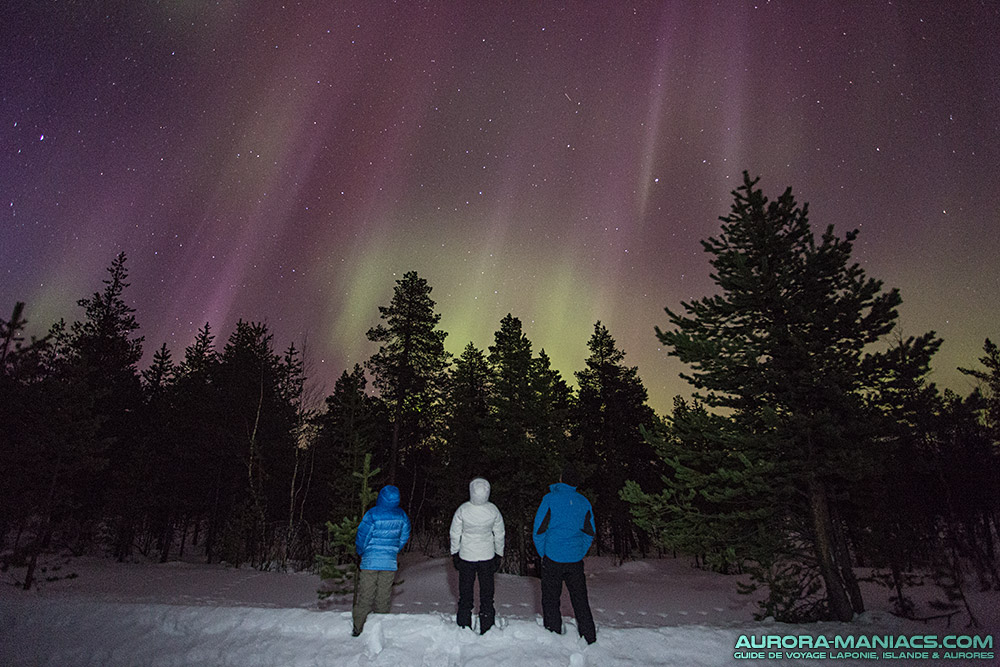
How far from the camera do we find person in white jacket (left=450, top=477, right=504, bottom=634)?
19.4ft

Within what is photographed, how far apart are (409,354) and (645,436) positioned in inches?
709

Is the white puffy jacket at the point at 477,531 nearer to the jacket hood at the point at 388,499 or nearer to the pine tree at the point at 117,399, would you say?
the jacket hood at the point at 388,499

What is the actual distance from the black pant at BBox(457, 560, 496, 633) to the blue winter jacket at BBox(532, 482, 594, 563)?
741 mm

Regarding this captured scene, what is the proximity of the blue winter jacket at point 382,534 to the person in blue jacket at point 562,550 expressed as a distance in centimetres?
186

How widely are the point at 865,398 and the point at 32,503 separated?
74.1 ft

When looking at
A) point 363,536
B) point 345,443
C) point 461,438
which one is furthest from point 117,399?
point 363,536

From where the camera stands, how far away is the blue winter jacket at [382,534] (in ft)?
20.4

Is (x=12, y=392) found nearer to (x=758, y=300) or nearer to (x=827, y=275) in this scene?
(x=758, y=300)

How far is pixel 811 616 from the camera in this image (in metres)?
9.44

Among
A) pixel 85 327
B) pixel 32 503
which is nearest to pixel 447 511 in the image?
pixel 32 503

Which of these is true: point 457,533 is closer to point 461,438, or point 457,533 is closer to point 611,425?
point 461,438

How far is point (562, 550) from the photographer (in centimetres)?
591

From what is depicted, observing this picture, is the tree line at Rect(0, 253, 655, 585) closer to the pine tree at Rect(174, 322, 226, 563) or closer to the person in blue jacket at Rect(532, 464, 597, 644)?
the pine tree at Rect(174, 322, 226, 563)

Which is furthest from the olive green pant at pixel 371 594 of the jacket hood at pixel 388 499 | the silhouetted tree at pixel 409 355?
the silhouetted tree at pixel 409 355
